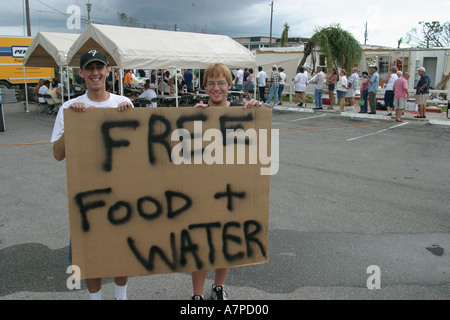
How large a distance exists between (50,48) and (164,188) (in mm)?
14545

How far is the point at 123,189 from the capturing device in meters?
2.52

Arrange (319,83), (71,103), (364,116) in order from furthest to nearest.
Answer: (319,83)
(364,116)
(71,103)

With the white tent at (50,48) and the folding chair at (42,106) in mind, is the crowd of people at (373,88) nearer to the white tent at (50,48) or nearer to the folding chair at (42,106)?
the white tent at (50,48)

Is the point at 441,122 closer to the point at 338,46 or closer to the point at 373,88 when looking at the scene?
the point at 373,88

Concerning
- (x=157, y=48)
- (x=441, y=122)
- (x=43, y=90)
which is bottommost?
(x=441, y=122)

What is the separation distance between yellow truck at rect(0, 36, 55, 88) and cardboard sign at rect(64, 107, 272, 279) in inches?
969

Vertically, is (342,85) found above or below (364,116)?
above

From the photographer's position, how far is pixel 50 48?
48.9 ft

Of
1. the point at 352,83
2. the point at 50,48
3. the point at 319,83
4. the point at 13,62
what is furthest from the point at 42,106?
the point at 352,83

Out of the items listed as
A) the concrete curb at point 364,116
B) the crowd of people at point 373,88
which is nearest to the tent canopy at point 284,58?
the crowd of people at point 373,88

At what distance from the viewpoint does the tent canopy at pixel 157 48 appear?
12477 millimetres

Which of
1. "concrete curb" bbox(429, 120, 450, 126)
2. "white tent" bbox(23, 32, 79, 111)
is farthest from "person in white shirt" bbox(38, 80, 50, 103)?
"concrete curb" bbox(429, 120, 450, 126)

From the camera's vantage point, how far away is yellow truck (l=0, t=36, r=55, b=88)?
75.4 feet

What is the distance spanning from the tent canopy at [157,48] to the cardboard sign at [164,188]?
10.2m
